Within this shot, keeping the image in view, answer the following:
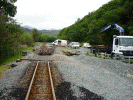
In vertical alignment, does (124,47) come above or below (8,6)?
below

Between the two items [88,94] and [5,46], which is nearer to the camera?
[88,94]

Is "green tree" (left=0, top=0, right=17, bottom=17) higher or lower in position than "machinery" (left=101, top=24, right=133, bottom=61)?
higher

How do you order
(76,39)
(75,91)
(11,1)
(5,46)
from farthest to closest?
(76,39) < (11,1) < (5,46) < (75,91)

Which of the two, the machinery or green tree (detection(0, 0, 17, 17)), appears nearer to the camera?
the machinery

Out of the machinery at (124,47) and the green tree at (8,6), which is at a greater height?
the green tree at (8,6)

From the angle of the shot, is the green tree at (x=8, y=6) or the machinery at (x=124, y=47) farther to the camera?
the green tree at (x=8, y=6)

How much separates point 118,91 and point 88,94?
1.69m

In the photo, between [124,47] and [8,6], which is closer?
[124,47]

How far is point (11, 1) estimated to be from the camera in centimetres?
2498

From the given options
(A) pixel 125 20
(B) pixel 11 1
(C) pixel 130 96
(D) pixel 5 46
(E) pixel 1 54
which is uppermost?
(B) pixel 11 1

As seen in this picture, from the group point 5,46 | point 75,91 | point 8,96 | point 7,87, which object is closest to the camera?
point 8,96

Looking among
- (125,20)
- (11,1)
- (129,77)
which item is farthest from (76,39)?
(129,77)

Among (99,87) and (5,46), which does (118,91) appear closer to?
(99,87)

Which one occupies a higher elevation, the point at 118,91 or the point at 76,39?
the point at 76,39
